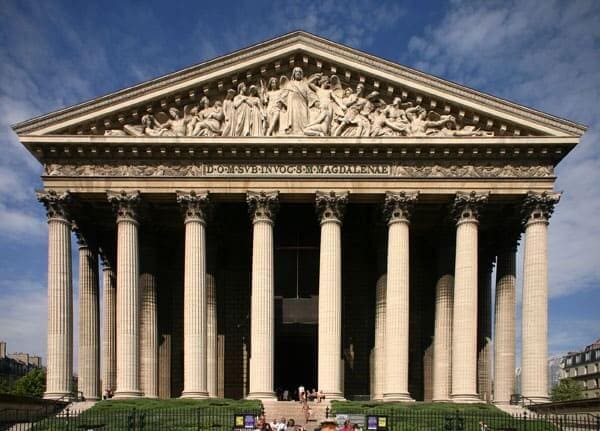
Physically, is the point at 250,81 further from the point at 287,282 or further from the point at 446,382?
the point at 446,382

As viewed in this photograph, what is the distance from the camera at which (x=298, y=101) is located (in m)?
34.1

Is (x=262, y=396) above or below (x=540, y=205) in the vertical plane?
below

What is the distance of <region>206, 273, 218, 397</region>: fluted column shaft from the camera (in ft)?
117

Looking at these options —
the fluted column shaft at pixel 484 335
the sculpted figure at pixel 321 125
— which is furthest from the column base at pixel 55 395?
the fluted column shaft at pixel 484 335

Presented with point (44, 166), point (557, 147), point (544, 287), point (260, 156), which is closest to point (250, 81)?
point (260, 156)

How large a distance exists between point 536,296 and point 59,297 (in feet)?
78.0

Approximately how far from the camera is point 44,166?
3388 centimetres

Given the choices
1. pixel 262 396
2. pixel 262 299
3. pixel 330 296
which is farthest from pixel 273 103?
pixel 262 396

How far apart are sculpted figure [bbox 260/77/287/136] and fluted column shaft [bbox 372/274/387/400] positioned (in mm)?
10883

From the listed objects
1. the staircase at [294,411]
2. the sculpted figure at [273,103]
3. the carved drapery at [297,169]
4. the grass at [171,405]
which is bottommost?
the staircase at [294,411]

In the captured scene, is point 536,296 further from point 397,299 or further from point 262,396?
point 262,396

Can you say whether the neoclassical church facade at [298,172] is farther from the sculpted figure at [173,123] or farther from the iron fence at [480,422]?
the iron fence at [480,422]

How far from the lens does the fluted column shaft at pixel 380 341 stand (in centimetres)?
3675

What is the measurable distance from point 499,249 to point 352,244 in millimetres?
8999
